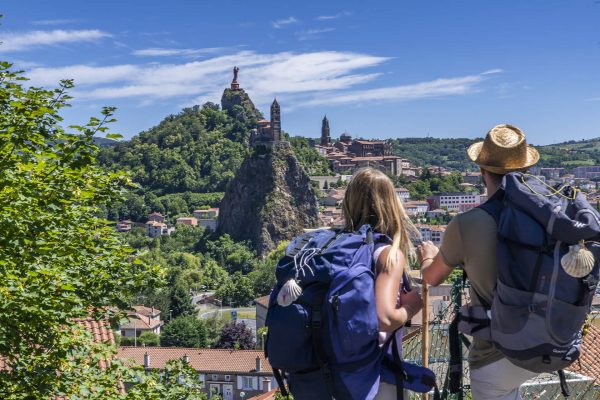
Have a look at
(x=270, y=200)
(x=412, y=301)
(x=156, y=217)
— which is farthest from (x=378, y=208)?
(x=156, y=217)

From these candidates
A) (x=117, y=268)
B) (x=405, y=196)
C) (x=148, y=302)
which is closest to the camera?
(x=117, y=268)

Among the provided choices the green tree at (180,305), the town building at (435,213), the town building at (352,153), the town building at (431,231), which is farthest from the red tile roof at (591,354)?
the town building at (352,153)

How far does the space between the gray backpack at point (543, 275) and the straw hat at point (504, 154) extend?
0.24 metres

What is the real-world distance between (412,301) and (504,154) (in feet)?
2.07

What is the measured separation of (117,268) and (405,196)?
337 feet

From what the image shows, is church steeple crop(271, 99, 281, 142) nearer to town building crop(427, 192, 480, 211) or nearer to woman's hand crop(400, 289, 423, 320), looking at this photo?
town building crop(427, 192, 480, 211)

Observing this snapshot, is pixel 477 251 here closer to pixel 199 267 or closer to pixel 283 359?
pixel 283 359

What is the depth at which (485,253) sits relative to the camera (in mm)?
2332

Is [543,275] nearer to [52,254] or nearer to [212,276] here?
[52,254]

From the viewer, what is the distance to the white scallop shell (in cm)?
228

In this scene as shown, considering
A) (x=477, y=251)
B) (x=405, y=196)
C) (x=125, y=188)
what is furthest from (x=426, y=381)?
(x=405, y=196)

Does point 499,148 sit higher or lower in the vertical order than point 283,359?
higher

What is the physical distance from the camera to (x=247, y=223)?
92688 mm

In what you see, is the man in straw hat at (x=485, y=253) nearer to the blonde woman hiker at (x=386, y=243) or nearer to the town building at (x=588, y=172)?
the blonde woman hiker at (x=386, y=243)
